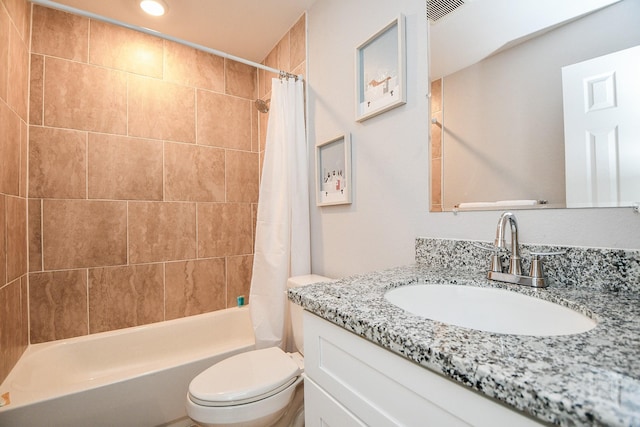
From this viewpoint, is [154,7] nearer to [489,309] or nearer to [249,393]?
[249,393]

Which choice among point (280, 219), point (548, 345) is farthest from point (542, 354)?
point (280, 219)

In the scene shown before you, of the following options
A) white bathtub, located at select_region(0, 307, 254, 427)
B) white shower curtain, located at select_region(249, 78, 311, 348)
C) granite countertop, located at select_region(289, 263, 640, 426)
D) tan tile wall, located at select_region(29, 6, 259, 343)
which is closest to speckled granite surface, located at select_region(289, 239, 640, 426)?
granite countertop, located at select_region(289, 263, 640, 426)

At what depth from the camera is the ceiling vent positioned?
1043mm

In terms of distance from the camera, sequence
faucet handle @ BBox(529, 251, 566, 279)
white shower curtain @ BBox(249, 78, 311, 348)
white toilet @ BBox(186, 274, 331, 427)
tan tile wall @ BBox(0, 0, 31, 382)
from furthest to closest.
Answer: white shower curtain @ BBox(249, 78, 311, 348)
tan tile wall @ BBox(0, 0, 31, 382)
white toilet @ BBox(186, 274, 331, 427)
faucet handle @ BBox(529, 251, 566, 279)

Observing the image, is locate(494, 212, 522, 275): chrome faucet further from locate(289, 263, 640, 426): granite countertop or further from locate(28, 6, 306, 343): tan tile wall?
locate(28, 6, 306, 343): tan tile wall

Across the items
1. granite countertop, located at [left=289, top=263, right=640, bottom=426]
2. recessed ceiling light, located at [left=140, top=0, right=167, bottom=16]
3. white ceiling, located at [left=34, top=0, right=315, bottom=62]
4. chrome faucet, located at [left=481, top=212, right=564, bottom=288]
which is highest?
white ceiling, located at [left=34, top=0, right=315, bottom=62]

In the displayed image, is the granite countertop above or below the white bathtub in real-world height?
above

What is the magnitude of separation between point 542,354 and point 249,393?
0.99 meters

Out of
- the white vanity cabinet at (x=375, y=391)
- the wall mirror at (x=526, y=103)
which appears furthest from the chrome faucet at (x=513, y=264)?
the white vanity cabinet at (x=375, y=391)

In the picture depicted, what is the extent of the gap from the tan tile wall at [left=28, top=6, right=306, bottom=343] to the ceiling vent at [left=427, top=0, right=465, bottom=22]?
0.97 meters

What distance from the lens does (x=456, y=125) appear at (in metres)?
1.03

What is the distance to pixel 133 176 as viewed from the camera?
192 centimetres

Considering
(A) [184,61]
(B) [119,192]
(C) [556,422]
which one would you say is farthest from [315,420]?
(A) [184,61]

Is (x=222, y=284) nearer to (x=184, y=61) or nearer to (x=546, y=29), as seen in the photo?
(x=184, y=61)
